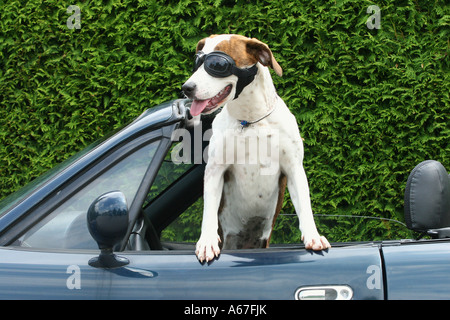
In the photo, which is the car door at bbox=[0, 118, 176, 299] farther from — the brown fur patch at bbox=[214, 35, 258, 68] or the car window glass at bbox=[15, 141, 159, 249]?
the brown fur patch at bbox=[214, 35, 258, 68]

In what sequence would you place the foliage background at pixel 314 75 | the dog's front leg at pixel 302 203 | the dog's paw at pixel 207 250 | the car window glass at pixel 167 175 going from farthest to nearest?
the foliage background at pixel 314 75 < the car window glass at pixel 167 175 < the dog's front leg at pixel 302 203 < the dog's paw at pixel 207 250

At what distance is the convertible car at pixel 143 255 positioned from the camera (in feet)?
5.68

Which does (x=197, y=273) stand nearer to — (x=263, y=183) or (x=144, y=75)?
(x=263, y=183)

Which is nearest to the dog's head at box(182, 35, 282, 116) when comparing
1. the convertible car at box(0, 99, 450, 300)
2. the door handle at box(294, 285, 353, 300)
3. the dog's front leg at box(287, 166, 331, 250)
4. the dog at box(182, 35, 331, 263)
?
the dog at box(182, 35, 331, 263)

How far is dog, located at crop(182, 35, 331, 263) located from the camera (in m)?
2.08

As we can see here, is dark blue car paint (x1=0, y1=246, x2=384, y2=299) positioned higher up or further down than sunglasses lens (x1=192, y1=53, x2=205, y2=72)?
further down

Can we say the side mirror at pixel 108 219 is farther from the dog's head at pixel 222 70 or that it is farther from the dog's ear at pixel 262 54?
the dog's ear at pixel 262 54

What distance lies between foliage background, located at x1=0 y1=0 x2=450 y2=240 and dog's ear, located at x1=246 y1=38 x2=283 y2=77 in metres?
2.66

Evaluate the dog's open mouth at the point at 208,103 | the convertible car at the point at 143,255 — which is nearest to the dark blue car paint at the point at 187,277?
the convertible car at the point at 143,255

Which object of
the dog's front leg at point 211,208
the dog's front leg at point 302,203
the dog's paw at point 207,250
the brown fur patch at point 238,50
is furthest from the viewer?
the brown fur patch at point 238,50

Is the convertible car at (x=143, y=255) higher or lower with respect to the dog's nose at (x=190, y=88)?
lower

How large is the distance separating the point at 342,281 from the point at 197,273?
453mm

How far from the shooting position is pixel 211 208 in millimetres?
2184

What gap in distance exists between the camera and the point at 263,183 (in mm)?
2328
